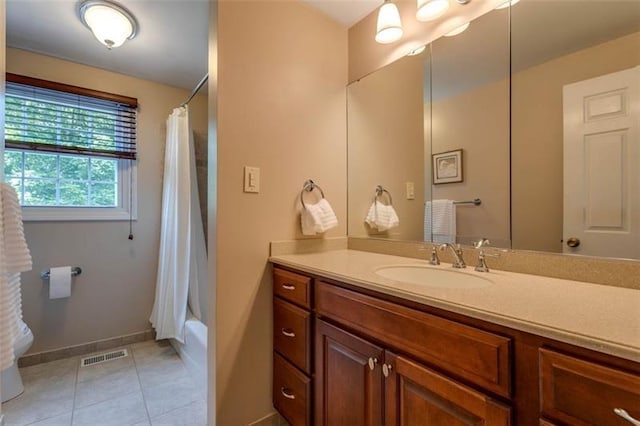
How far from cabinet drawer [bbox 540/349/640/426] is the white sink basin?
48 cm

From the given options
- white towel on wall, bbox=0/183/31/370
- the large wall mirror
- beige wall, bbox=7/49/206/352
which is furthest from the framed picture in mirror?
beige wall, bbox=7/49/206/352

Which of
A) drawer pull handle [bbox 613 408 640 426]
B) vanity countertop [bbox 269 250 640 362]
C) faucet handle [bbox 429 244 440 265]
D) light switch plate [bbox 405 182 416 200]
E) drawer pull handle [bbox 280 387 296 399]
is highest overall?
light switch plate [bbox 405 182 416 200]

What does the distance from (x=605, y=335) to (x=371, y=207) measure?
126 cm

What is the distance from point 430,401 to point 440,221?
2.71 feet

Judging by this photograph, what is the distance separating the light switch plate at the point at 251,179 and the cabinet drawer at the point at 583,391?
1204 millimetres

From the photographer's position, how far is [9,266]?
996 millimetres

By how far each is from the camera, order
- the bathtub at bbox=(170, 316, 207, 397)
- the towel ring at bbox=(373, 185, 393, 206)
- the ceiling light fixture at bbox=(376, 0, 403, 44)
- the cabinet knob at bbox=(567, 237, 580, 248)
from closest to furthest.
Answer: the cabinet knob at bbox=(567, 237, 580, 248), the ceiling light fixture at bbox=(376, 0, 403, 44), the towel ring at bbox=(373, 185, 393, 206), the bathtub at bbox=(170, 316, 207, 397)

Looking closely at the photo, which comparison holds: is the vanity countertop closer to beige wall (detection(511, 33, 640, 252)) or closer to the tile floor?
beige wall (detection(511, 33, 640, 252))

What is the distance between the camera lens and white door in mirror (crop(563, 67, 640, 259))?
87 centimetres

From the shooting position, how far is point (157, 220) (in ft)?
8.29

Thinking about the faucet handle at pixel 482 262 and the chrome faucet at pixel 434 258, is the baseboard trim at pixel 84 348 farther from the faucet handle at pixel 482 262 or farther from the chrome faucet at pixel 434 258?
the faucet handle at pixel 482 262

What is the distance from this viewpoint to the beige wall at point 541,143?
986 millimetres

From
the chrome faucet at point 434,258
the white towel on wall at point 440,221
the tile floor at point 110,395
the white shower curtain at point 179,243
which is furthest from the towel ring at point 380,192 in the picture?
the tile floor at point 110,395

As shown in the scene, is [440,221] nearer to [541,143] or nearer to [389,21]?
[541,143]
